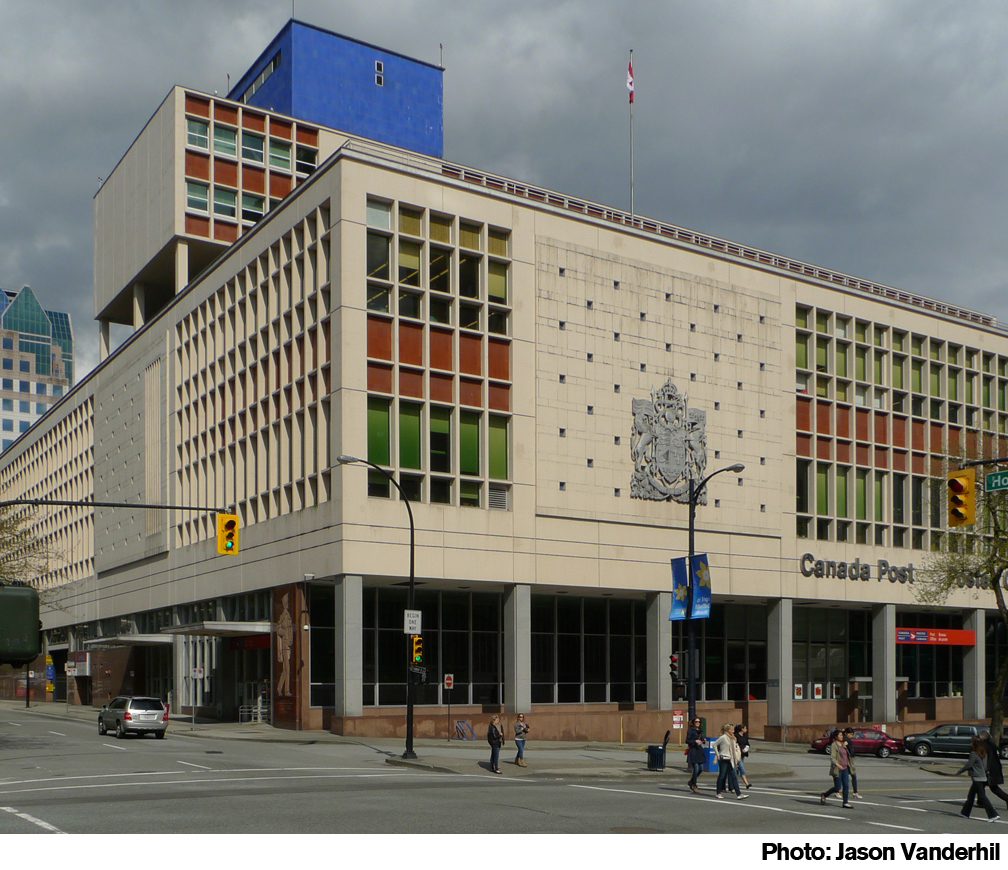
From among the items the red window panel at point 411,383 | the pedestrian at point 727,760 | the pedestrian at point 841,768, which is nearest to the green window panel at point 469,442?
the red window panel at point 411,383

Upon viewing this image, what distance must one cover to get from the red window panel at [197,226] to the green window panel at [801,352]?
36.1 m

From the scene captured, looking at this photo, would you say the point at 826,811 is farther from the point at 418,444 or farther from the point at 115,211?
the point at 115,211

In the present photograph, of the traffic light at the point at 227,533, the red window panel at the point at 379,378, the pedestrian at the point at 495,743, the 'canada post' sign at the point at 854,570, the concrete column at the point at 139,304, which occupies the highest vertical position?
the concrete column at the point at 139,304

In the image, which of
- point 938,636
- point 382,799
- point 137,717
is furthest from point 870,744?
point 382,799

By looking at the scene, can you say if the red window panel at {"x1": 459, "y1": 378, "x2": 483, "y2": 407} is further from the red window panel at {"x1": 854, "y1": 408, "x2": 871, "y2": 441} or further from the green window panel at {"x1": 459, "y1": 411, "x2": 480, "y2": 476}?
the red window panel at {"x1": 854, "y1": 408, "x2": 871, "y2": 441}

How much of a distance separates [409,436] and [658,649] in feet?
56.5

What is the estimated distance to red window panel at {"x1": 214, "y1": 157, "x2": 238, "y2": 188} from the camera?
73.9 meters

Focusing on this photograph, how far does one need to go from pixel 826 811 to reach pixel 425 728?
1075 inches

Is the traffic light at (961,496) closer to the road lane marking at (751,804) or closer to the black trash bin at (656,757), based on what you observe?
the road lane marking at (751,804)

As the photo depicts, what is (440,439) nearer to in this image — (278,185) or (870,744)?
(870,744)

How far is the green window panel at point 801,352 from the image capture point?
66062mm

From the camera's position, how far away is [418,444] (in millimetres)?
51312

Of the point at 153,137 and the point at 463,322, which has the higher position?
the point at 153,137

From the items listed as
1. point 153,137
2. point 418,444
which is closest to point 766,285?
point 418,444
